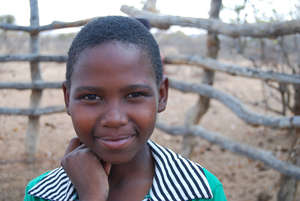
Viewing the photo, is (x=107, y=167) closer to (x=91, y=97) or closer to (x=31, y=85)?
(x=91, y=97)

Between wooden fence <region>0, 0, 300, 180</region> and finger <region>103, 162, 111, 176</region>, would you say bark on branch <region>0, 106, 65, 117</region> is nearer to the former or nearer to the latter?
wooden fence <region>0, 0, 300, 180</region>

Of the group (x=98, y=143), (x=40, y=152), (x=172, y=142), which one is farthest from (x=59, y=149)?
(x=98, y=143)

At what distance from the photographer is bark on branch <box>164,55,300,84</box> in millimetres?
2467

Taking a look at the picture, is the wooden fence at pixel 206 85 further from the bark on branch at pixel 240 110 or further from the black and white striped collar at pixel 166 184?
the black and white striped collar at pixel 166 184

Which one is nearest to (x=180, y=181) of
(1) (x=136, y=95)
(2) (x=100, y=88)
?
(1) (x=136, y=95)

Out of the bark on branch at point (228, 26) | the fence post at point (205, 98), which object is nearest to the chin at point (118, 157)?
the bark on branch at point (228, 26)

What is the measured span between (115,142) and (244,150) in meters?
1.97

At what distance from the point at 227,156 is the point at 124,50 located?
3.45m

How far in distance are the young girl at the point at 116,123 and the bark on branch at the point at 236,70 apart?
145 cm

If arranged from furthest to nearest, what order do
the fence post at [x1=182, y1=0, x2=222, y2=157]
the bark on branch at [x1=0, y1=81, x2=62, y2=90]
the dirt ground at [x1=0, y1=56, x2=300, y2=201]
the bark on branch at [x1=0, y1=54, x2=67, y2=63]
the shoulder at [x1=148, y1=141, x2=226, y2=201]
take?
the bark on branch at [x1=0, y1=81, x2=62, y2=90], the bark on branch at [x1=0, y1=54, x2=67, y2=63], the fence post at [x1=182, y1=0, x2=222, y2=157], the dirt ground at [x1=0, y1=56, x2=300, y2=201], the shoulder at [x1=148, y1=141, x2=226, y2=201]

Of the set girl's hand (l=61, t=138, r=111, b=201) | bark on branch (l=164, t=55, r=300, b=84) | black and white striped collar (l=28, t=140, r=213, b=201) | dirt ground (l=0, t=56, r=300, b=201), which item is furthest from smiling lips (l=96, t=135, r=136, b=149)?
dirt ground (l=0, t=56, r=300, b=201)

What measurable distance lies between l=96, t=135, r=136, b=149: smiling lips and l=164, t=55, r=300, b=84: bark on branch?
5.53 feet

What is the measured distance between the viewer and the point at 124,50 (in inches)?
45.5

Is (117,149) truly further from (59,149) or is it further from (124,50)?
(59,149)
